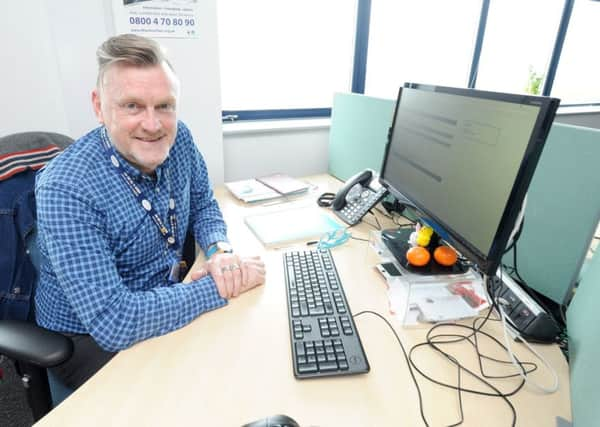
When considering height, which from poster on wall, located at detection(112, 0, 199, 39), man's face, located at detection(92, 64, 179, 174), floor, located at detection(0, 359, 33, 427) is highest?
poster on wall, located at detection(112, 0, 199, 39)

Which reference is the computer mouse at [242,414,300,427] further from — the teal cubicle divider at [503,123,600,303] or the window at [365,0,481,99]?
the window at [365,0,481,99]

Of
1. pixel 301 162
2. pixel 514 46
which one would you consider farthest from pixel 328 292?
pixel 514 46

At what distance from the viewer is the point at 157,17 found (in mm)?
1468

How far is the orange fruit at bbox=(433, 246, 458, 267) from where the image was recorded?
0.92 meters

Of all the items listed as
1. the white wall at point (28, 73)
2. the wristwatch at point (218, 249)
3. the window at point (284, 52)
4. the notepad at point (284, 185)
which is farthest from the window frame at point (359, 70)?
the wristwatch at point (218, 249)

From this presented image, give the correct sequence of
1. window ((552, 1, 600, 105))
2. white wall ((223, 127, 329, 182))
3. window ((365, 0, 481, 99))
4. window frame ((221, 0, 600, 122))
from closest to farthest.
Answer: white wall ((223, 127, 329, 182)) → window frame ((221, 0, 600, 122)) → window ((365, 0, 481, 99)) → window ((552, 1, 600, 105))

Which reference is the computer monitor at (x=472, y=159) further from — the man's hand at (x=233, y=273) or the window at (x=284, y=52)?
the window at (x=284, y=52)

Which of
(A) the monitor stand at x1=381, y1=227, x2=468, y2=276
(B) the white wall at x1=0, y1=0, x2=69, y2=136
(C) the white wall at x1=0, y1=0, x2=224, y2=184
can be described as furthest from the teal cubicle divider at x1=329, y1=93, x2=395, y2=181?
(B) the white wall at x1=0, y1=0, x2=69, y2=136

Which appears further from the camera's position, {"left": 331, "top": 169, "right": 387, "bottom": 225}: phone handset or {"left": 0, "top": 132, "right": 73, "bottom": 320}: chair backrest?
{"left": 331, "top": 169, "right": 387, "bottom": 225}: phone handset

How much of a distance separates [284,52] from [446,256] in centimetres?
175

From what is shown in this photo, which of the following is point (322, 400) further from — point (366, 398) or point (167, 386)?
Result: point (167, 386)

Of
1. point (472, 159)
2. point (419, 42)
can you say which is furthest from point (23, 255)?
point (419, 42)

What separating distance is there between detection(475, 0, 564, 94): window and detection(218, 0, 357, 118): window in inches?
52.5

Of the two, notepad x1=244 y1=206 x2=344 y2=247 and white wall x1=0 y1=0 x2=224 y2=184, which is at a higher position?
white wall x1=0 y1=0 x2=224 y2=184
